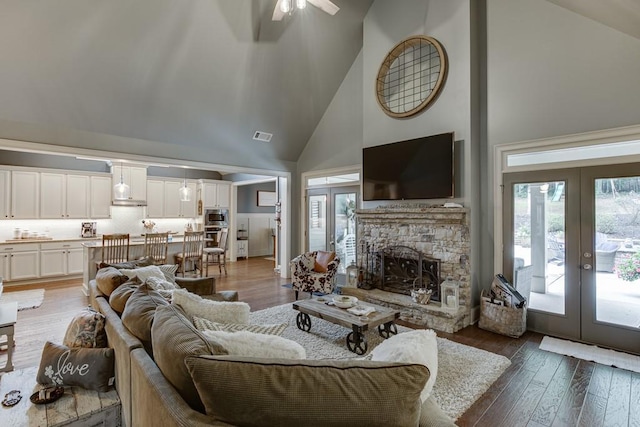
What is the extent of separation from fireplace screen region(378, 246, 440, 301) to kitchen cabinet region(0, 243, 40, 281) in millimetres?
6948

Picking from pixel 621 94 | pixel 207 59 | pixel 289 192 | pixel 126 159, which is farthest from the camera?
pixel 289 192

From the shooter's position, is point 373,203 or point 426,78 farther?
point 373,203

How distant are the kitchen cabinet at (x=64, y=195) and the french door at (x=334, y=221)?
5185mm

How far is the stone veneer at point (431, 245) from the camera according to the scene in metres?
4.12

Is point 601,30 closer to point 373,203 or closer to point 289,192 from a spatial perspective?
point 373,203

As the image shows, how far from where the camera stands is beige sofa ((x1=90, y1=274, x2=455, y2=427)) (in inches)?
45.3

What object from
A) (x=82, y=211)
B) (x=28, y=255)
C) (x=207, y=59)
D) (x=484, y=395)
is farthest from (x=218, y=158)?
(x=484, y=395)

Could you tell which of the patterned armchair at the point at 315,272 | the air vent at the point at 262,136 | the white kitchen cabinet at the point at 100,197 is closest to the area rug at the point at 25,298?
the white kitchen cabinet at the point at 100,197

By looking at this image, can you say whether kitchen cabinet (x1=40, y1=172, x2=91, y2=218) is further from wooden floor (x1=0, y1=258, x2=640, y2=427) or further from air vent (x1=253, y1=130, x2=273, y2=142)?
air vent (x1=253, y1=130, x2=273, y2=142)

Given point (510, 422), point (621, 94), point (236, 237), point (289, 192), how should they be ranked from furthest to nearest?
point (236, 237)
point (289, 192)
point (621, 94)
point (510, 422)

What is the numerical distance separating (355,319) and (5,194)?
24.8 feet

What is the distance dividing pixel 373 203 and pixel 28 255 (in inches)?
274

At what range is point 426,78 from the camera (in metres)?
4.69

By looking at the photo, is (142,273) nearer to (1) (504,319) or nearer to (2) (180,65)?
(2) (180,65)
